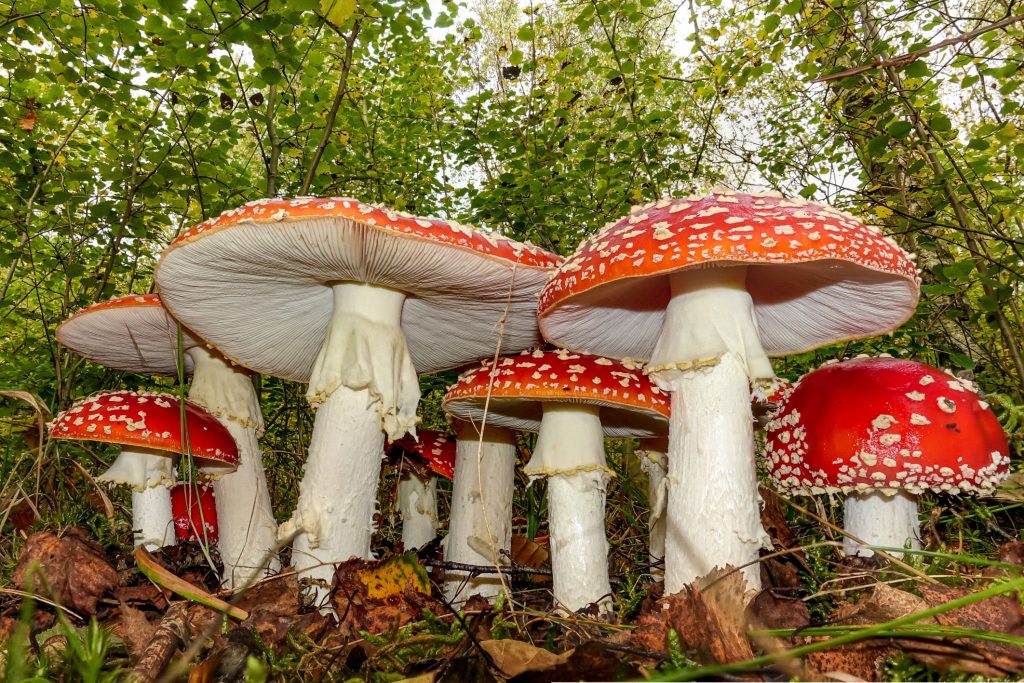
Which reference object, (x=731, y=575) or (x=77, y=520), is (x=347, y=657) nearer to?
(x=731, y=575)

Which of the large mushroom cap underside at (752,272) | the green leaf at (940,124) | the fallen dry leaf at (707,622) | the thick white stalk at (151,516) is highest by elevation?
the green leaf at (940,124)

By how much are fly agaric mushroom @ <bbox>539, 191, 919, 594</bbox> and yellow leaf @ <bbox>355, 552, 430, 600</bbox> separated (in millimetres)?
1114

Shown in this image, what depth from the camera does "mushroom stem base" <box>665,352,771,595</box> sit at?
93.0 inches

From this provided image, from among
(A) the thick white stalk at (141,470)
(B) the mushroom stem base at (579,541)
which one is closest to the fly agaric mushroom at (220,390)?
(A) the thick white stalk at (141,470)

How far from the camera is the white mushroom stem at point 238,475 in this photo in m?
3.58

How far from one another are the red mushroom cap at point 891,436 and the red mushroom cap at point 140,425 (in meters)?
2.90

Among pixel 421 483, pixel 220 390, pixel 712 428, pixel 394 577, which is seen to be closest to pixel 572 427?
pixel 712 428

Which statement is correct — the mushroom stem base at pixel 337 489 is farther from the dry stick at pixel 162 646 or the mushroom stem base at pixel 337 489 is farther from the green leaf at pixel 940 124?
the green leaf at pixel 940 124

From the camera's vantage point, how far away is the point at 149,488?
11.3ft

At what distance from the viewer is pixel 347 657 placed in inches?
86.2

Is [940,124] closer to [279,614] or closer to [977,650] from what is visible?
[977,650]

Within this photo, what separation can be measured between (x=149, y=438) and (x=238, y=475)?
0.76 meters

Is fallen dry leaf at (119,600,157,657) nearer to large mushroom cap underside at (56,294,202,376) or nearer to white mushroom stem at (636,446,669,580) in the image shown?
large mushroom cap underside at (56,294,202,376)

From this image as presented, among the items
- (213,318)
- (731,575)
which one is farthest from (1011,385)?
(213,318)
